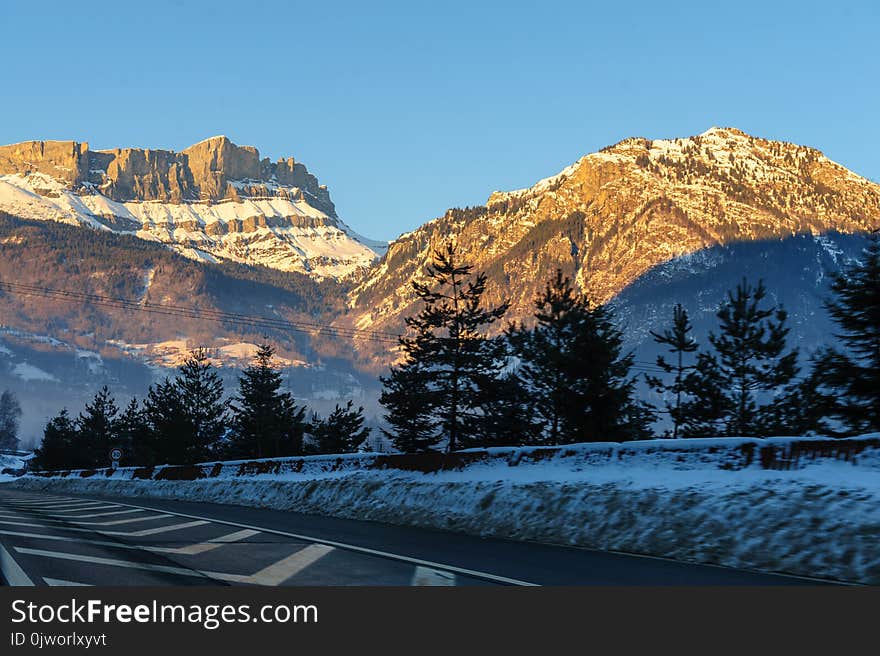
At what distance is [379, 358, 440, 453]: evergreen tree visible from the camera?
58.3m

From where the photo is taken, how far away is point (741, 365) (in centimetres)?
5009

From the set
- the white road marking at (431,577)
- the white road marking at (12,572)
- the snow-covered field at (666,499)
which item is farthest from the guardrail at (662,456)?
the white road marking at (12,572)

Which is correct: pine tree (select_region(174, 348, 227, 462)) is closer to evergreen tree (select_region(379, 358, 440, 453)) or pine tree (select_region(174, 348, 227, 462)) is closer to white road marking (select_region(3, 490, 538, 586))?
evergreen tree (select_region(379, 358, 440, 453))

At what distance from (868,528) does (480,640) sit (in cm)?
493

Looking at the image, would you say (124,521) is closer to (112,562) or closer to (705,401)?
(112,562)

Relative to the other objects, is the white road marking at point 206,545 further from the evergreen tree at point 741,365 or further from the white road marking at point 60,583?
the evergreen tree at point 741,365

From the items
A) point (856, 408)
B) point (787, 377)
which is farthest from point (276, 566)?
point (787, 377)

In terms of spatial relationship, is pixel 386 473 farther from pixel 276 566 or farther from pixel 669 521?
pixel 276 566

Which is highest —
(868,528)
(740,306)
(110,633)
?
(740,306)

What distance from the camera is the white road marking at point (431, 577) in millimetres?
7078

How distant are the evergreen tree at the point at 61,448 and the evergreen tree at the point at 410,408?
69.5 meters

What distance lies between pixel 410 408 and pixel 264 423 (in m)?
30.5

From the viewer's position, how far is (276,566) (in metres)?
7.95

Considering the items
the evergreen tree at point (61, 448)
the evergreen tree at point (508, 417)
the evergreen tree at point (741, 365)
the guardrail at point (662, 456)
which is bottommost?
the evergreen tree at point (61, 448)
